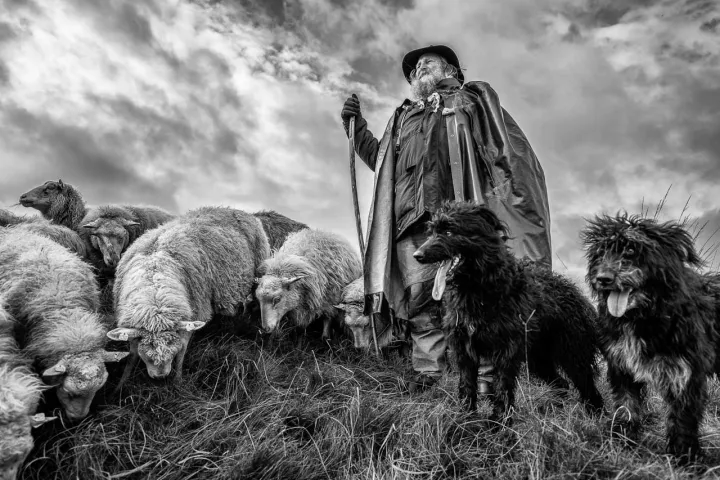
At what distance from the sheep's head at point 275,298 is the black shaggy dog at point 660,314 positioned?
15.0 ft

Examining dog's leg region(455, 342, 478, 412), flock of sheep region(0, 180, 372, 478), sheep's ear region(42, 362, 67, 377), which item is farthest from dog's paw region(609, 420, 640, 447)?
sheep's ear region(42, 362, 67, 377)

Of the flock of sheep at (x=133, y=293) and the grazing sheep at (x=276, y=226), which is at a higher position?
the grazing sheep at (x=276, y=226)

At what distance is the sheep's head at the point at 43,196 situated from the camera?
1145cm

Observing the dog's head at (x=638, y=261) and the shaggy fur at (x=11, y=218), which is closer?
the dog's head at (x=638, y=261)

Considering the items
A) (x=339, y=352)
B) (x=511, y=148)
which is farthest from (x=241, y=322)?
(x=511, y=148)

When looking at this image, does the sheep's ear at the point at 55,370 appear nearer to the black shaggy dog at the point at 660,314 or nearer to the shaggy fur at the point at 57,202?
the black shaggy dog at the point at 660,314

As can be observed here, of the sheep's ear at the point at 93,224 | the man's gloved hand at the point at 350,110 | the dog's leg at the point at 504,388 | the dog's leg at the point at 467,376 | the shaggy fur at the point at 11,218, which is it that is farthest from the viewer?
the shaggy fur at the point at 11,218

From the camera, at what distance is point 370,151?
7578 mm

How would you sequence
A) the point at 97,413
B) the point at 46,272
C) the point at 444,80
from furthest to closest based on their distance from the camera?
the point at 444,80, the point at 46,272, the point at 97,413

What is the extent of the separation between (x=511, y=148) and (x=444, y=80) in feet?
4.97

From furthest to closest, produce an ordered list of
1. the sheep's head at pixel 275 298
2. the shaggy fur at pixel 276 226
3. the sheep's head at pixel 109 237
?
the shaggy fur at pixel 276 226
the sheep's head at pixel 109 237
the sheep's head at pixel 275 298

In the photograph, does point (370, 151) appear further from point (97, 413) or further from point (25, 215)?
point (25, 215)

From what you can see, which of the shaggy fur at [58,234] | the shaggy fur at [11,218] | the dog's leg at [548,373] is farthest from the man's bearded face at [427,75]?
the shaggy fur at [11,218]

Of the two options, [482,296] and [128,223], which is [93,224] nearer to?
[128,223]
